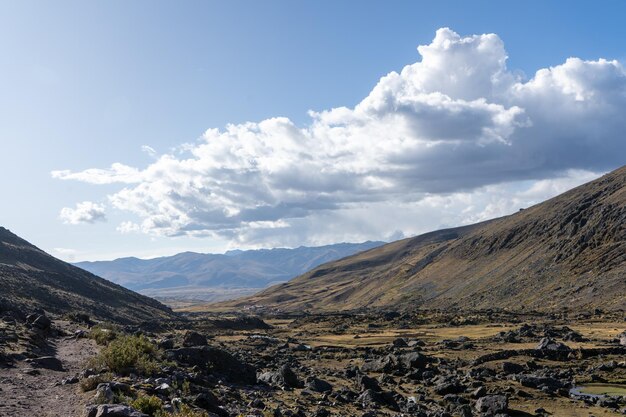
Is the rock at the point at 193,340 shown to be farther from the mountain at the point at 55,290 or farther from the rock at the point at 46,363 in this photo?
the mountain at the point at 55,290

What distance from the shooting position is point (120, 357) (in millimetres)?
23594

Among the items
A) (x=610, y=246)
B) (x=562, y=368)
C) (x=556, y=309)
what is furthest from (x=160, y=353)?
(x=610, y=246)

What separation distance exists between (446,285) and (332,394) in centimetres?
17191

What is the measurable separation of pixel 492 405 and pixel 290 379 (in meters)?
12.1

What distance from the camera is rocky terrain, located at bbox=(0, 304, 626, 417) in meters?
19.2

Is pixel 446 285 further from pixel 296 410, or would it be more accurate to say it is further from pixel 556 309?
pixel 296 410

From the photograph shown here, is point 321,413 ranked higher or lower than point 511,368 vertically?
higher

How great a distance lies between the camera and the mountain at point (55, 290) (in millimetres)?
86312

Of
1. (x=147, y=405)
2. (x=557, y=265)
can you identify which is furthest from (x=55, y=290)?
(x=557, y=265)

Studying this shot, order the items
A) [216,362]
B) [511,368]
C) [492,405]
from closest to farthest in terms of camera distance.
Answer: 1. [492,405]
2. [216,362]
3. [511,368]

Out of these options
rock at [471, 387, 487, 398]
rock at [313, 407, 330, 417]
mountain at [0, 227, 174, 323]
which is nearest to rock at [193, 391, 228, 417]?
rock at [313, 407, 330, 417]

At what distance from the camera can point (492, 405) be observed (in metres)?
29.5

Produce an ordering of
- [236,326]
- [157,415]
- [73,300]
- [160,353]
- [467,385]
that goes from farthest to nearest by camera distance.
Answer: [236,326], [73,300], [467,385], [160,353], [157,415]

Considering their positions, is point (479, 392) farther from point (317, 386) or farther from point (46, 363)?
point (46, 363)
